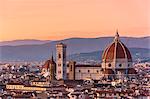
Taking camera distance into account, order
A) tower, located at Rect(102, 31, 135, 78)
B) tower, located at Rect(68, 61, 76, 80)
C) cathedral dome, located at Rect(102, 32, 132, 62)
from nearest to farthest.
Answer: tower, located at Rect(68, 61, 76, 80) → tower, located at Rect(102, 31, 135, 78) → cathedral dome, located at Rect(102, 32, 132, 62)

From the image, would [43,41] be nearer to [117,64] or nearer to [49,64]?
[49,64]

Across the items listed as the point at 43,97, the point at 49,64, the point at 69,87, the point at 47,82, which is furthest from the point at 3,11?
the point at 49,64

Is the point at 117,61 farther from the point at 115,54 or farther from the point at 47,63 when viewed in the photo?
the point at 47,63

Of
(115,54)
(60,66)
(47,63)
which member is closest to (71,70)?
(60,66)

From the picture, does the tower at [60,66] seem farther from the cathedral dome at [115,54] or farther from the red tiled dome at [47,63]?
the cathedral dome at [115,54]

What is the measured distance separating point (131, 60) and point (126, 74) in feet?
0.95

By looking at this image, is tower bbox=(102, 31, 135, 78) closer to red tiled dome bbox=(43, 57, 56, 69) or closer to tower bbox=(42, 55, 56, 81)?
tower bbox=(42, 55, 56, 81)

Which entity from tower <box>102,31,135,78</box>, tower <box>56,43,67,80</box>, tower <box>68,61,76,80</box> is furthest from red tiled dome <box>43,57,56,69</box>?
tower <box>102,31,135,78</box>

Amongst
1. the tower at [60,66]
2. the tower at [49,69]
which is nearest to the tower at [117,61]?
the tower at [60,66]

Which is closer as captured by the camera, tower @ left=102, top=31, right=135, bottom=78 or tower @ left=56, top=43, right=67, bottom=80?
tower @ left=56, top=43, right=67, bottom=80

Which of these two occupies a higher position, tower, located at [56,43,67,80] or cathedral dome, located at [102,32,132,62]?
cathedral dome, located at [102,32,132,62]

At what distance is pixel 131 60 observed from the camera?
13.7 meters

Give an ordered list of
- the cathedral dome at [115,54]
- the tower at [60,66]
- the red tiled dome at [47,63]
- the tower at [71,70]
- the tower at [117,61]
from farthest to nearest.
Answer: the cathedral dome at [115,54] → the tower at [117,61] → the tower at [71,70] → the tower at [60,66] → the red tiled dome at [47,63]

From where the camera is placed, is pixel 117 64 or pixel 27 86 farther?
pixel 117 64
